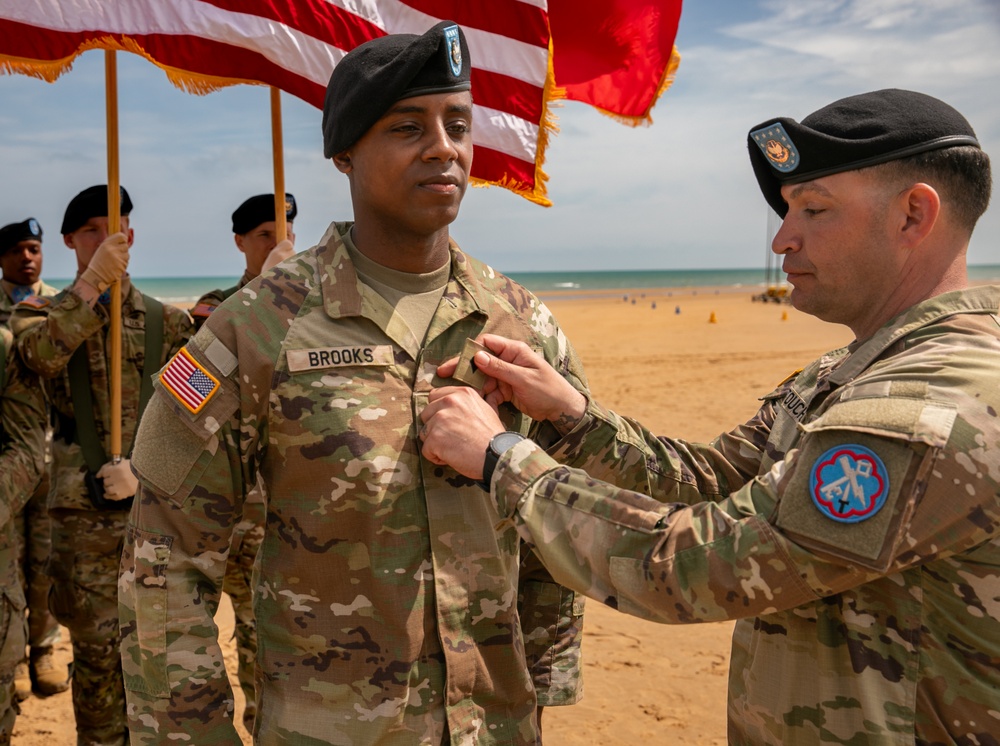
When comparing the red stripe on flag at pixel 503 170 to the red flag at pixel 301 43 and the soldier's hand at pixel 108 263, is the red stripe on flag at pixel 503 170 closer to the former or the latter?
the red flag at pixel 301 43

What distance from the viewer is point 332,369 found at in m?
2.12

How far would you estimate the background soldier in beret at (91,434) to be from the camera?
169 inches

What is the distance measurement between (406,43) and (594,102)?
121 inches

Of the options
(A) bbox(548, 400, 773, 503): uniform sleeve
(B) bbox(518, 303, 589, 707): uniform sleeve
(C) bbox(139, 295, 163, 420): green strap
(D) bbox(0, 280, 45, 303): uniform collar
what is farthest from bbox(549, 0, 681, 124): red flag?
(D) bbox(0, 280, 45, 303): uniform collar

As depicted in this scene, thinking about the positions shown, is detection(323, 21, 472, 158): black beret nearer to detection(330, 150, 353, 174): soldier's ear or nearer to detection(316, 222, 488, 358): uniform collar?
detection(330, 150, 353, 174): soldier's ear

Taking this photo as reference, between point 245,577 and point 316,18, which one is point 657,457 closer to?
point 316,18

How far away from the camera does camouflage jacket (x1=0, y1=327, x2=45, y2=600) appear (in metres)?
3.98

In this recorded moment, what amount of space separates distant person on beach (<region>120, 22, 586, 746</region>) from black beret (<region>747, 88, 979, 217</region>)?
32.9 inches

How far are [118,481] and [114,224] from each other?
51.0 inches

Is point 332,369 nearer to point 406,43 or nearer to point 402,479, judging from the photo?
point 402,479

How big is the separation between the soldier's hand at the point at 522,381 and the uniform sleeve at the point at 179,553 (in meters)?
0.59

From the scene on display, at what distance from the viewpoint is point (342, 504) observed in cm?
209

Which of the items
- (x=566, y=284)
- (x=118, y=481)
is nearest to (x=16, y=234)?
(x=118, y=481)

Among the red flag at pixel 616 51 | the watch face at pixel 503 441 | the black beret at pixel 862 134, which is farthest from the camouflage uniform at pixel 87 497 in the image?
the black beret at pixel 862 134
